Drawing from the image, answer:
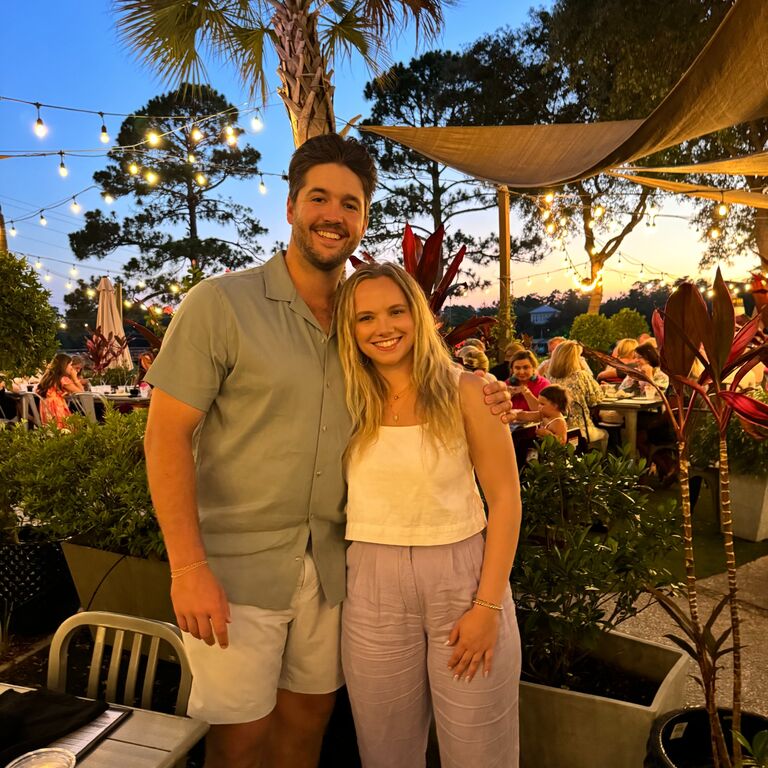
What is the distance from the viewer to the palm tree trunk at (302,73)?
4.46m

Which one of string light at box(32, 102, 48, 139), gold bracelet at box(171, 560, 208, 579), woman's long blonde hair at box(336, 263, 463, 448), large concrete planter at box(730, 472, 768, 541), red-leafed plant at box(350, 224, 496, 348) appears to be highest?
string light at box(32, 102, 48, 139)

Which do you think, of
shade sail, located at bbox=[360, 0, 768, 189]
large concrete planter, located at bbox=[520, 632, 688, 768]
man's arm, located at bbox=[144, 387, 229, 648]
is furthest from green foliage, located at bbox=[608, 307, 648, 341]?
man's arm, located at bbox=[144, 387, 229, 648]

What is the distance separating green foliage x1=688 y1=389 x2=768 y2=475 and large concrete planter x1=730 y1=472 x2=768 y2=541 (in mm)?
68

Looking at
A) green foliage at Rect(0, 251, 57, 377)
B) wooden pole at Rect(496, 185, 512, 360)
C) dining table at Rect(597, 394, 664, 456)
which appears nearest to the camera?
green foliage at Rect(0, 251, 57, 377)

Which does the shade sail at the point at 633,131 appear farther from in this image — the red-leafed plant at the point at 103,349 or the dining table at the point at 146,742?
the red-leafed plant at the point at 103,349

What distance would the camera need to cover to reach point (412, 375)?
1.69 meters

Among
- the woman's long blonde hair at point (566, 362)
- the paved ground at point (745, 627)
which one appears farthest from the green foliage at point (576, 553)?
the woman's long blonde hair at point (566, 362)

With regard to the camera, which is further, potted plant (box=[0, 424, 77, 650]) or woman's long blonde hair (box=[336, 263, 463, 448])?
potted plant (box=[0, 424, 77, 650])

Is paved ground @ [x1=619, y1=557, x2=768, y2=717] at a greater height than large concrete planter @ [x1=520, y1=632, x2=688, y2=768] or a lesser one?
lesser

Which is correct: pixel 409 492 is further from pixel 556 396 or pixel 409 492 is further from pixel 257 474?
pixel 556 396

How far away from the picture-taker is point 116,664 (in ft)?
5.23

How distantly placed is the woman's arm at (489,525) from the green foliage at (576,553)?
0.46 m

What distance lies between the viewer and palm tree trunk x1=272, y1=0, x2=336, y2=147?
176 inches

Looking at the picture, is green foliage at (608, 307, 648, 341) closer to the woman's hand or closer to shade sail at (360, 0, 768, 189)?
shade sail at (360, 0, 768, 189)
